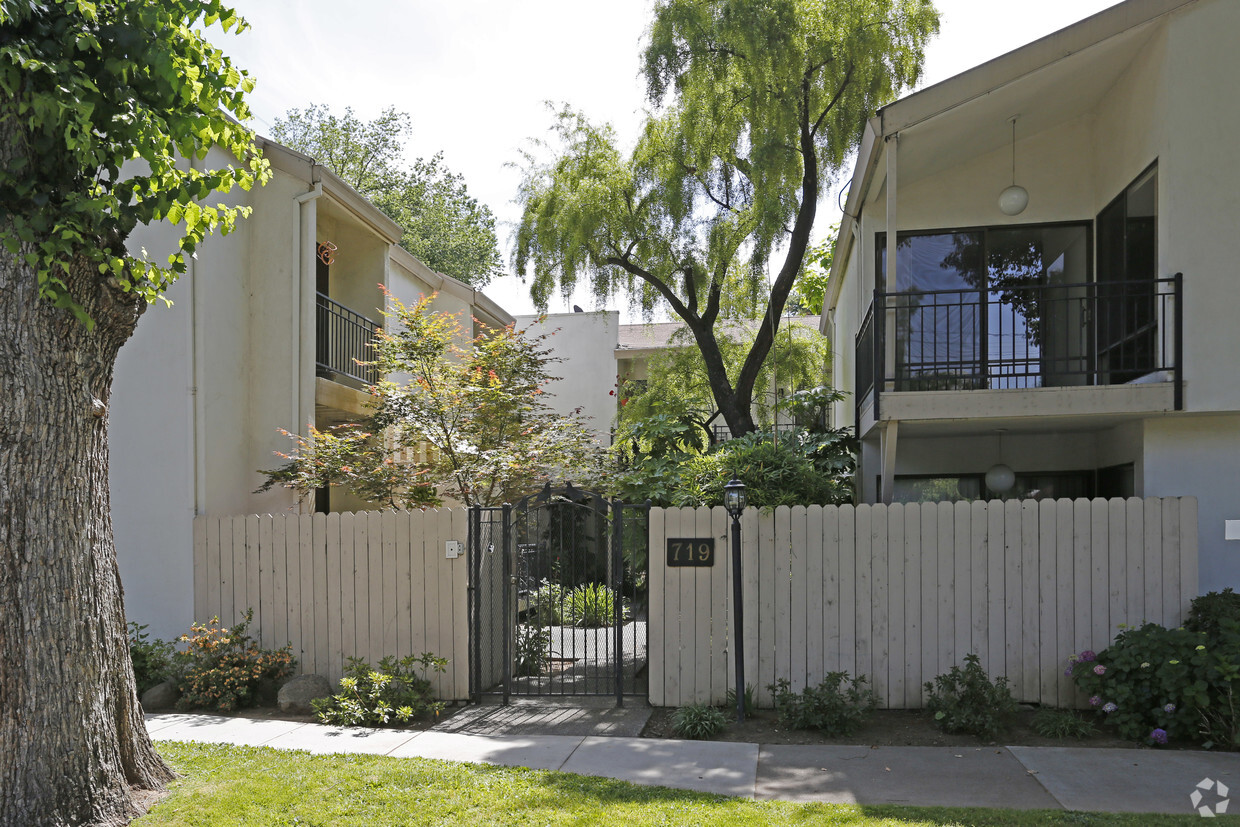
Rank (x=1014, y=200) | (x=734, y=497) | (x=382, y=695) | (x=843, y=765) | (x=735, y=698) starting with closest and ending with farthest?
(x=843, y=765) → (x=734, y=497) → (x=735, y=698) → (x=382, y=695) → (x=1014, y=200)

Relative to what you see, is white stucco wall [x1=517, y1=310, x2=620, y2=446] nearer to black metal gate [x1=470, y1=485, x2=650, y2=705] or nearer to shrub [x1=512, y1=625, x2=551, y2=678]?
black metal gate [x1=470, y1=485, x2=650, y2=705]

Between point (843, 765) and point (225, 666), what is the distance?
5.83 metres

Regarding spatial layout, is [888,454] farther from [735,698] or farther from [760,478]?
[735,698]

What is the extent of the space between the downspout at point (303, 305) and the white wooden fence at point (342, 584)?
194cm

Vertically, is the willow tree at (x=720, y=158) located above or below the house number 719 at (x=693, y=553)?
above

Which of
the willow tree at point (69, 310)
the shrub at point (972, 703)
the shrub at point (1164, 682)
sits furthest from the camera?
the shrub at point (972, 703)

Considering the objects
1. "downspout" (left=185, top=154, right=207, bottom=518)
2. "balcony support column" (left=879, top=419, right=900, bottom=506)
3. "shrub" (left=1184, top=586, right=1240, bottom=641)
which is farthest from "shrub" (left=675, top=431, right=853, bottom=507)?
"downspout" (left=185, top=154, right=207, bottom=518)

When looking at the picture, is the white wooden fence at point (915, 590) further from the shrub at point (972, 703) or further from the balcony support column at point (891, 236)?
the balcony support column at point (891, 236)

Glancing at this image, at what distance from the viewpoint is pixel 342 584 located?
30.0 ft

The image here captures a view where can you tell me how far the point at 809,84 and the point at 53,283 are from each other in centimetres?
1033

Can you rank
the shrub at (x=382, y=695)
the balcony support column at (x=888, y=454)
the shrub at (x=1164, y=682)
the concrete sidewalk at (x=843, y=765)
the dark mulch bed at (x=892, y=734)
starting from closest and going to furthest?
the concrete sidewalk at (x=843, y=765), the shrub at (x=1164, y=682), the dark mulch bed at (x=892, y=734), the shrub at (x=382, y=695), the balcony support column at (x=888, y=454)

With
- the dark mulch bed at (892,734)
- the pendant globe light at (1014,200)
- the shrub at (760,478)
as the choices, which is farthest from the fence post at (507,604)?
the pendant globe light at (1014,200)

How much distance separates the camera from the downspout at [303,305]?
10953 millimetres

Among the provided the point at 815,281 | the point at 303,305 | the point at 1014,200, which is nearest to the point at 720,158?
the point at 1014,200
